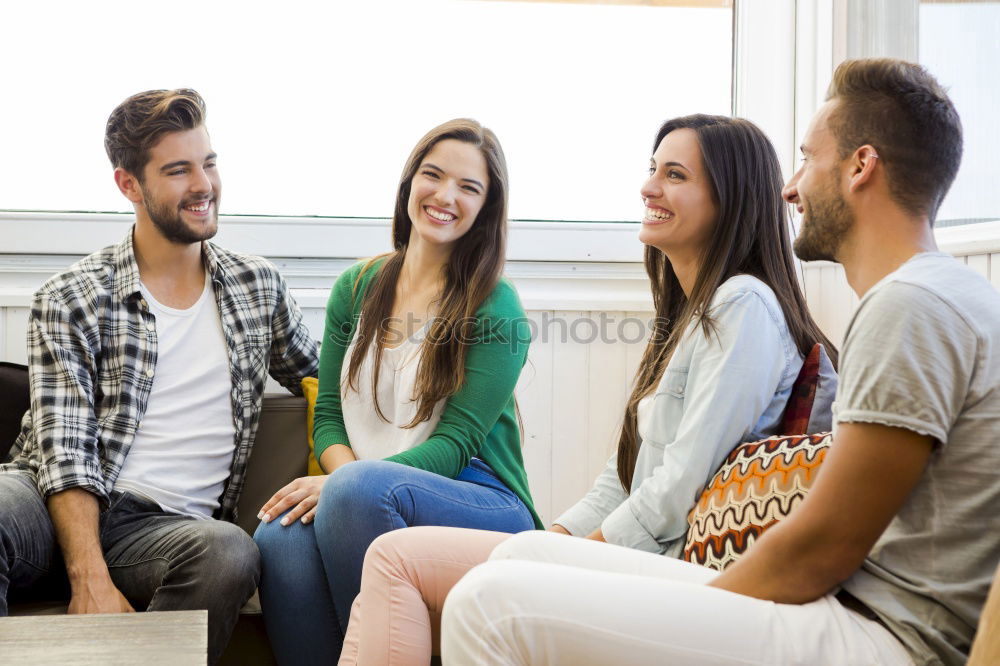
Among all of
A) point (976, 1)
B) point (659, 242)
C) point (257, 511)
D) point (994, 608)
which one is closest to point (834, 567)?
point (994, 608)

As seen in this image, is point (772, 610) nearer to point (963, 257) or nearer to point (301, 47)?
point (963, 257)

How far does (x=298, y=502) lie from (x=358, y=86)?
1.30 m

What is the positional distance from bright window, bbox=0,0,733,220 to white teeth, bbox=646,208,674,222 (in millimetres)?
1032

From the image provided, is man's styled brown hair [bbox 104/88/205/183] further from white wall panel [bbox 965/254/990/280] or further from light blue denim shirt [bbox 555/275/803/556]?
white wall panel [bbox 965/254/990/280]

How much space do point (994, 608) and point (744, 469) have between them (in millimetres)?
621

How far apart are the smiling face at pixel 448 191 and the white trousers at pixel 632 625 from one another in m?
1.09

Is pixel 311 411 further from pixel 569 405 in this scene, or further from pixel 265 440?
pixel 569 405

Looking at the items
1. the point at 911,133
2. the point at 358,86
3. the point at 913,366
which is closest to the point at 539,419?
the point at 358,86

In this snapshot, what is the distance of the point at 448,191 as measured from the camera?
2029mm

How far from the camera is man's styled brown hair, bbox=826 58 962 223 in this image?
115 cm

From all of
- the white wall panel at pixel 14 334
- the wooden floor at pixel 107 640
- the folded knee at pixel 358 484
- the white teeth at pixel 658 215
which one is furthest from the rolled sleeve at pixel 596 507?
the white wall panel at pixel 14 334

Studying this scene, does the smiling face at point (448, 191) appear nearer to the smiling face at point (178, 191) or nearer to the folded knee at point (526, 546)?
the smiling face at point (178, 191)

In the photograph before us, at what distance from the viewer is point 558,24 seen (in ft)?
8.85

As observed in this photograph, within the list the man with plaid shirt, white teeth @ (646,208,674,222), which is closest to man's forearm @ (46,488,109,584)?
the man with plaid shirt
